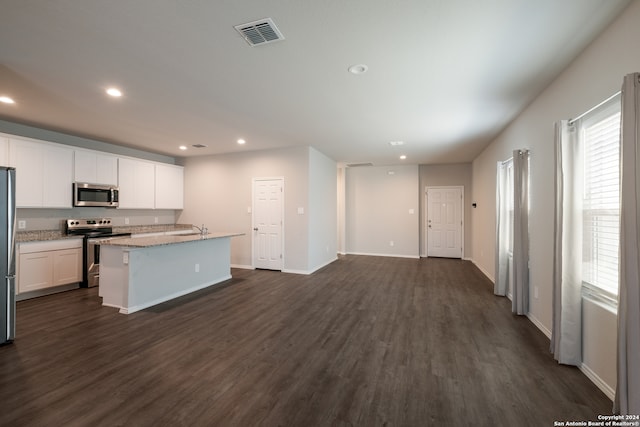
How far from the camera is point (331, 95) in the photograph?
336cm

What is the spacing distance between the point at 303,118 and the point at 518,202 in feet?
10.6

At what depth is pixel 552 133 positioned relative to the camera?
2.98m

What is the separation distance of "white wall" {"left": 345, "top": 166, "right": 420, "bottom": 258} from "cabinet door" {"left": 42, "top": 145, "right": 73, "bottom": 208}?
22.0ft

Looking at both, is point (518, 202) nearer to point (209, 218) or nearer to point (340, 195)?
point (340, 195)

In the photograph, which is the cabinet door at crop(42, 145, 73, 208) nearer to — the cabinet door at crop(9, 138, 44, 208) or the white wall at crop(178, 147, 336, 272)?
the cabinet door at crop(9, 138, 44, 208)

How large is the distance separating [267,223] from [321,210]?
52.9 inches

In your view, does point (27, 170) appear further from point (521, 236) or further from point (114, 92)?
point (521, 236)

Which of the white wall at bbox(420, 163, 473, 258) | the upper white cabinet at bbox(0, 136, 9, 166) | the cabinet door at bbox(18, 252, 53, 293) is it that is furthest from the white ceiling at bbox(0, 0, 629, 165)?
the white wall at bbox(420, 163, 473, 258)

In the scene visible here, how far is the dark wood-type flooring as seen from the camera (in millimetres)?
1882

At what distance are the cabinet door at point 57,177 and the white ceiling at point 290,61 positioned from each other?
46cm

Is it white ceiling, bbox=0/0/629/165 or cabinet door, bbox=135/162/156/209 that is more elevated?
white ceiling, bbox=0/0/629/165

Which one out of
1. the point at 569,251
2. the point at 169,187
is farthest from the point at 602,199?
the point at 169,187

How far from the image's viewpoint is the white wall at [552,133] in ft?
6.56

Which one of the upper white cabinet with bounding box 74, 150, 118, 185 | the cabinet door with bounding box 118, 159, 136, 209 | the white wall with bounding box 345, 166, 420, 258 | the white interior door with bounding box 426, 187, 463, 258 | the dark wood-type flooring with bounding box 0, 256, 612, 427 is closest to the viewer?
the dark wood-type flooring with bounding box 0, 256, 612, 427
